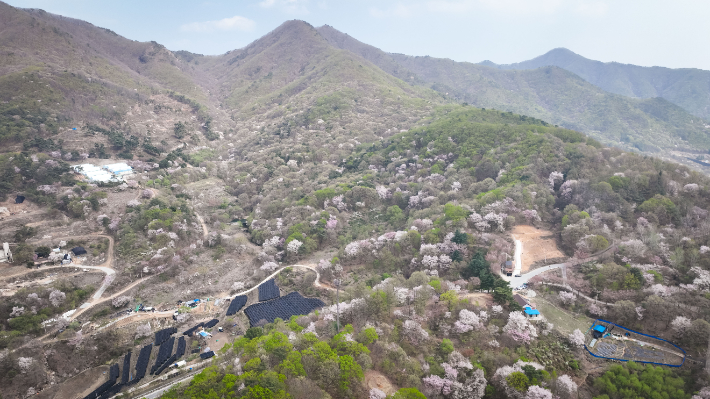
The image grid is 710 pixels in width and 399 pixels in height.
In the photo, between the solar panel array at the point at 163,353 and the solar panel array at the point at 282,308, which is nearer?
the solar panel array at the point at 163,353

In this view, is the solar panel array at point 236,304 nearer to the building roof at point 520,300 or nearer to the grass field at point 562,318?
the building roof at point 520,300

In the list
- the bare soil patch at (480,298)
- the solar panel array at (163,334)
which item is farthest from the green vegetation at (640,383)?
the solar panel array at (163,334)

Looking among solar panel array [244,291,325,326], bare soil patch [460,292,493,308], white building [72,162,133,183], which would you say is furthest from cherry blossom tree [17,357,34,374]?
white building [72,162,133,183]

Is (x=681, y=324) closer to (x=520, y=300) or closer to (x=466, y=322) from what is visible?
(x=520, y=300)

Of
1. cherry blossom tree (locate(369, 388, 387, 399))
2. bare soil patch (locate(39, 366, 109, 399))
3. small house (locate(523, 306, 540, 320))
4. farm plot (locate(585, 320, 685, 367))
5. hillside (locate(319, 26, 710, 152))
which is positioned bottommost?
bare soil patch (locate(39, 366, 109, 399))

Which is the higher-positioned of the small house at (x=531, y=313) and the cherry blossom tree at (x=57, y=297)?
the cherry blossom tree at (x=57, y=297)

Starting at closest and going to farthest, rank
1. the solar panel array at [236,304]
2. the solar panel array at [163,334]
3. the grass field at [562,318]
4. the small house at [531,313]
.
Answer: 1. the grass field at [562,318]
2. the small house at [531,313]
3. the solar panel array at [163,334]
4. the solar panel array at [236,304]

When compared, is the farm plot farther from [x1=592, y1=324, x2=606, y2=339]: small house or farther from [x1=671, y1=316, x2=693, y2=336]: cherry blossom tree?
[x1=671, y1=316, x2=693, y2=336]: cherry blossom tree
